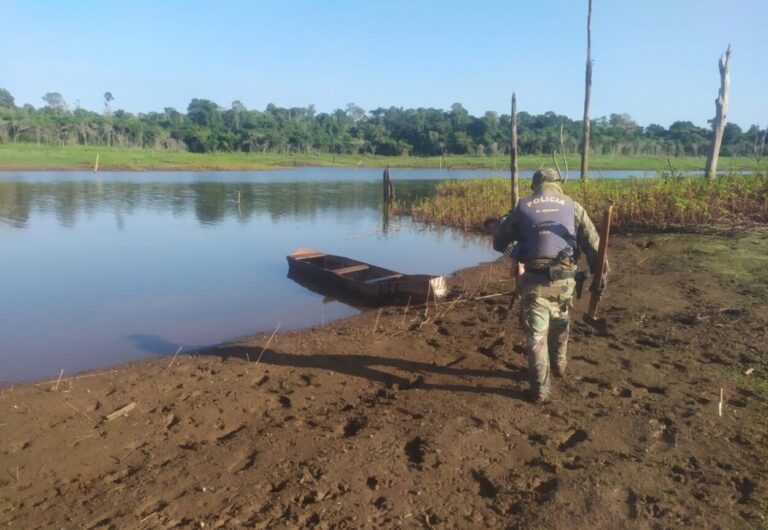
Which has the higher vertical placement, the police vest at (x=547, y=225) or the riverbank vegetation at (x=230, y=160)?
the riverbank vegetation at (x=230, y=160)

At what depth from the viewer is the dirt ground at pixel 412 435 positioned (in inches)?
132

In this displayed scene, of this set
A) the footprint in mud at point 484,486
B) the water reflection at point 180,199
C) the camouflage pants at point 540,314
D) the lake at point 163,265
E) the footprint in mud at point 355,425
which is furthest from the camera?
the water reflection at point 180,199

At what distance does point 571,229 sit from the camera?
4.85m

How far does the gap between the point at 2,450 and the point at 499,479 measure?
3.99 meters

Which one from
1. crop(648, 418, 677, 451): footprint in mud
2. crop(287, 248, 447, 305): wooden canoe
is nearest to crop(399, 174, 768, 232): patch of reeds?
crop(287, 248, 447, 305): wooden canoe

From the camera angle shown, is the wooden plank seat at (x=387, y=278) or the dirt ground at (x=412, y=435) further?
the wooden plank seat at (x=387, y=278)

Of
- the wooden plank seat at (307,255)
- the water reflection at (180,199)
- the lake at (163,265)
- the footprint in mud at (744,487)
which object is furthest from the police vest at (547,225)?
the water reflection at (180,199)

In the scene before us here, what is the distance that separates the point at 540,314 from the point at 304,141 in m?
79.8

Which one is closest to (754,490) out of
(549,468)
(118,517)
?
(549,468)

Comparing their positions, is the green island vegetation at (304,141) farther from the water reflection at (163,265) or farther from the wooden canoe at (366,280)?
the wooden canoe at (366,280)

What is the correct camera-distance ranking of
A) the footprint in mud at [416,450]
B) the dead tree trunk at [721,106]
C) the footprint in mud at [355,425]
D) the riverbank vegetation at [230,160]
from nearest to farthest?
the footprint in mud at [416,450]
the footprint in mud at [355,425]
the dead tree trunk at [721,106]
the riverbank vegetation at [230,160]

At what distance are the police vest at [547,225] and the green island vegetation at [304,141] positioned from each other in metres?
55.1

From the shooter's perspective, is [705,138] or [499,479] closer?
[499,479]

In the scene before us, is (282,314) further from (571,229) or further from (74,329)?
(571,229)
